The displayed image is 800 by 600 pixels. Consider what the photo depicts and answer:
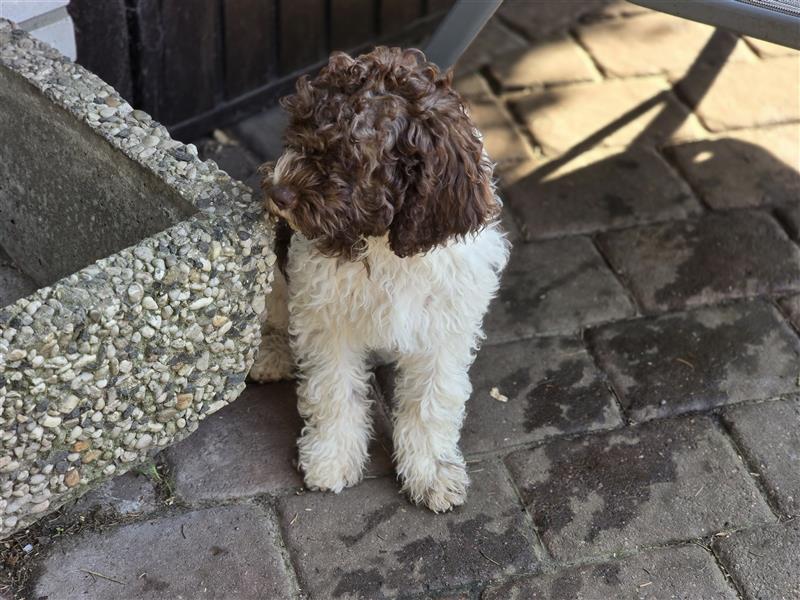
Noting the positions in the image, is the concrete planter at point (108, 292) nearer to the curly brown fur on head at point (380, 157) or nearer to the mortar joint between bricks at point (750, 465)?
the curly brown fur on head at point (380, 157)

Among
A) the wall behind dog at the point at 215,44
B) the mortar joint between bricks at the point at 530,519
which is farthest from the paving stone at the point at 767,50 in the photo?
the mortar joint between bricks at the point at 530,519

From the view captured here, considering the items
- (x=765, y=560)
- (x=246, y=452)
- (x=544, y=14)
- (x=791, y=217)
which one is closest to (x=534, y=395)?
(x=765, y=560)

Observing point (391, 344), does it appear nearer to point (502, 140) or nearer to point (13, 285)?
point (13, 285)

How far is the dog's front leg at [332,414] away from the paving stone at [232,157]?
136 cm

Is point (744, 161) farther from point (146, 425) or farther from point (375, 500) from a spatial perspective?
point (146, 425)

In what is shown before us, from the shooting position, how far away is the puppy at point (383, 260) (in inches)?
95.0

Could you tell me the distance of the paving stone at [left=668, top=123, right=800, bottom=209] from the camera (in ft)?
14.5

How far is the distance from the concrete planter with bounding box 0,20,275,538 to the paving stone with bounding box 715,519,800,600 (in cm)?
166

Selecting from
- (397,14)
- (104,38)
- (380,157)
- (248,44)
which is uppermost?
(380,157)

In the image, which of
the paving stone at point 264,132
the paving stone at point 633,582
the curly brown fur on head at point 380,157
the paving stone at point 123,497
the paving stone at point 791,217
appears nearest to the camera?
the curly brown fur on head at point 380,157

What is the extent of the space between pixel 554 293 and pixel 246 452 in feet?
4.73

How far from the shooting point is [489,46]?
5262 mm

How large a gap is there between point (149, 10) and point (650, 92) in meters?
2.55

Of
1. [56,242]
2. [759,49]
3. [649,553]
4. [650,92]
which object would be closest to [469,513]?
[649,553]
